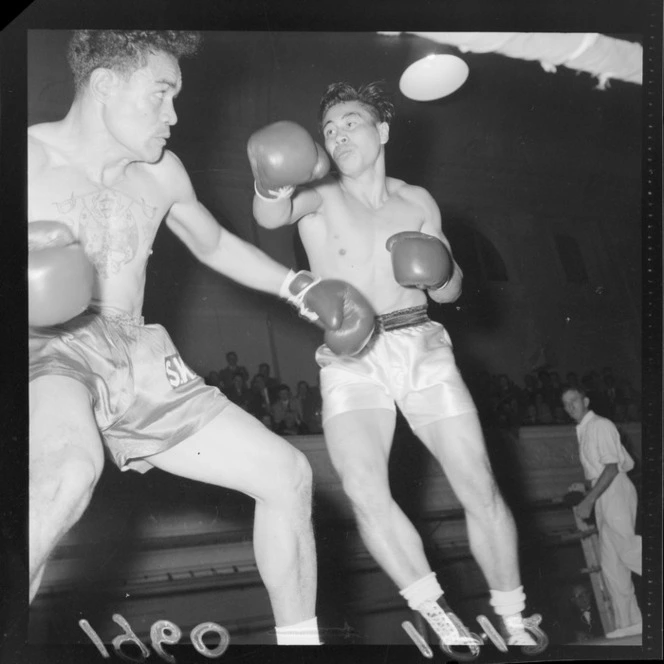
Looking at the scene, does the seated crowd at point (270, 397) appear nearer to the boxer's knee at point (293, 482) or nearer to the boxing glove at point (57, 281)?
the boxer's knee at point (293, 482)

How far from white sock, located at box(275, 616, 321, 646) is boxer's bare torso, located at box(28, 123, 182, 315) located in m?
1.05

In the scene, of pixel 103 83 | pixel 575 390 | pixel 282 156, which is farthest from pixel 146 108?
pixel 575 390

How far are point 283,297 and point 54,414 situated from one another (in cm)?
76

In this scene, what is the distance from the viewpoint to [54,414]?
268 cm

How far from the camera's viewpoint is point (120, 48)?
113 inches

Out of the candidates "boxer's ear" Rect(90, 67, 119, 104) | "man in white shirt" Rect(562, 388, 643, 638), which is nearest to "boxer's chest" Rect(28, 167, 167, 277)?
"boxer's ear" Rect(90, 67, 119, 104)

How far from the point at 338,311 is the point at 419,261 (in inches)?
10.9

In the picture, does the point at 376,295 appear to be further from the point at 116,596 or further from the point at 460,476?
the point at 116,596

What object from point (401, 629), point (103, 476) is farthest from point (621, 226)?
point (103, 476)

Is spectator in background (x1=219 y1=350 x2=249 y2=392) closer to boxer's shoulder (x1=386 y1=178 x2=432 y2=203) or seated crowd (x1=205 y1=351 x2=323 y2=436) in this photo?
seated crowd (x1=205 y1=351 x2=323 y2=436)

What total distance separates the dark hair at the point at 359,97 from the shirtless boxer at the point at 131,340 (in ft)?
0.73

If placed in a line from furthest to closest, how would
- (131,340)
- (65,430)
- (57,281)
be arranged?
(131,340) < (65,430) < (57,281)

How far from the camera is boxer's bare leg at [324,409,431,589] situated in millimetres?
2824

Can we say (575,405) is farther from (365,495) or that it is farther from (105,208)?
(105,208)
